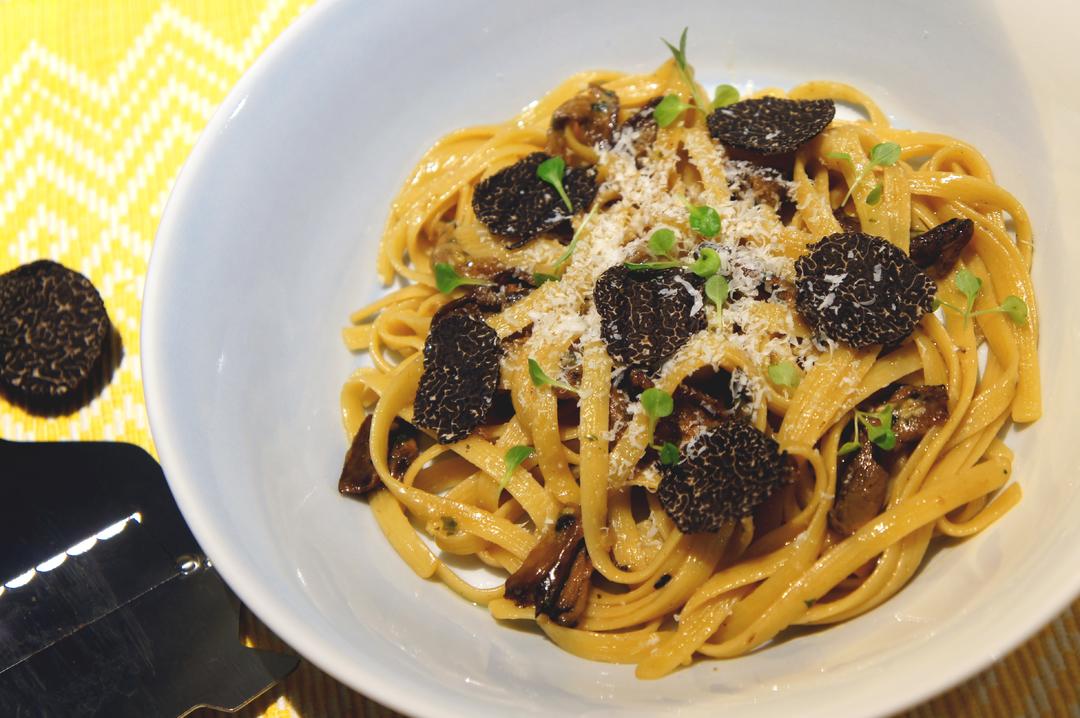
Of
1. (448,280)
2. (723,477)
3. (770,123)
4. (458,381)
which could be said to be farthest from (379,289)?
(723,477)

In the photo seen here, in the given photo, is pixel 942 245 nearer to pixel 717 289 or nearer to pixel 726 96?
pixel 717 289

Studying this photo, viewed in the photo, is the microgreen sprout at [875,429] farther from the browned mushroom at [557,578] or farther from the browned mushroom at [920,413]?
the browned mushroom at [557,578]

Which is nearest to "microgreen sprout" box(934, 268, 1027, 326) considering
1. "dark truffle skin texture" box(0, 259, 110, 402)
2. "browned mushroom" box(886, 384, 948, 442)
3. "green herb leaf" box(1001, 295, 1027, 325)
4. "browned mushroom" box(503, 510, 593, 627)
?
"green herb leaf" box(1001, 295, 1027, 325)

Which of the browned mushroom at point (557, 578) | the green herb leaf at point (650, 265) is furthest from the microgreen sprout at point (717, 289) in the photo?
the browned mushroom at point (557, 578)

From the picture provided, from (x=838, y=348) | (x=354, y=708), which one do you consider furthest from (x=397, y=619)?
(x=838, y=348)

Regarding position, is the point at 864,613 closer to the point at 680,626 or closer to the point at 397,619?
the point at 680,626

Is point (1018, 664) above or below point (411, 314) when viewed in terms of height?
below
